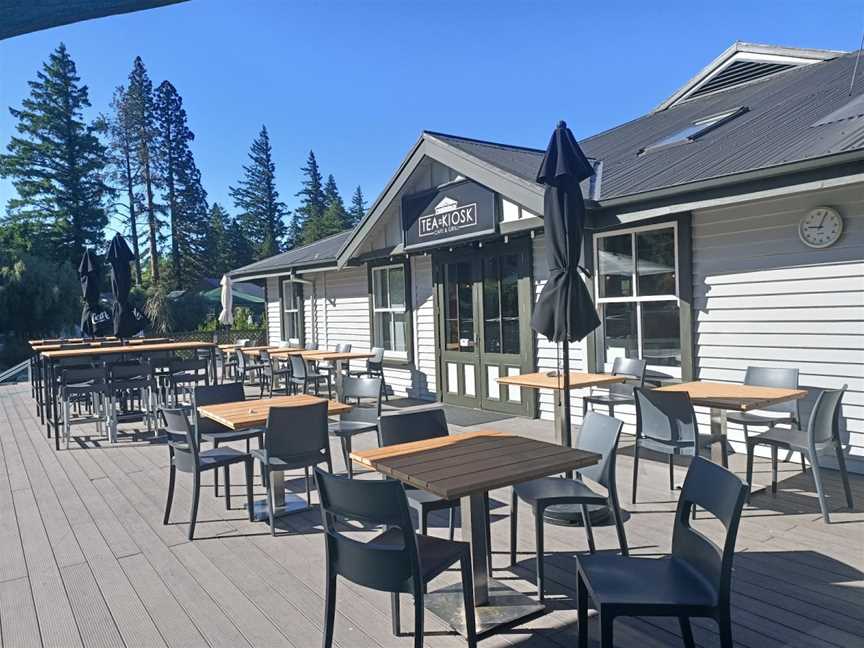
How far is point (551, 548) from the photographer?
3.52 meters

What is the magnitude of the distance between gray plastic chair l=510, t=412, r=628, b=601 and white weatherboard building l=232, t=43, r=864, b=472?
109 inches

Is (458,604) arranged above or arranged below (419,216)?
below

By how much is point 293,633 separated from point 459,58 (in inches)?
638

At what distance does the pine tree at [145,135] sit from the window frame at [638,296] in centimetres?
3075

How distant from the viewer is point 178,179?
114 ft

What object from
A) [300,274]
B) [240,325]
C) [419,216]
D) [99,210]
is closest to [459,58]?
[300,274]

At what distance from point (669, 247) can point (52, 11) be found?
18.5 ft

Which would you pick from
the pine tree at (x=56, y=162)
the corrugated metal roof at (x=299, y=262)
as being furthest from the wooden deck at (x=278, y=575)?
the pine tree at (x=56, y=162)

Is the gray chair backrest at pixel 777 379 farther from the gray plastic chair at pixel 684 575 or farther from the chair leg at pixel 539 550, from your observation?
the gray plastic chair at pixel 684 575

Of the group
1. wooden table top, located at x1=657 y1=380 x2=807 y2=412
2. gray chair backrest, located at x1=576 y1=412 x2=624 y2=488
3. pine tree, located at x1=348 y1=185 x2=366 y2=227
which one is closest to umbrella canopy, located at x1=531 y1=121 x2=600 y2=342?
wooden table top, located at x1=657 y1=380 x2=807 y2=412

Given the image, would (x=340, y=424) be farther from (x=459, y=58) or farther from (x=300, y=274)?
(x=459, y=58)

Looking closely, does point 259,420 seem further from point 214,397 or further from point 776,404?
point 776,404

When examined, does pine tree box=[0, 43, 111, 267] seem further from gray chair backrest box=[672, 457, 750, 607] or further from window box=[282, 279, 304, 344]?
gray chair backrest box=[672, 457, 750, 607]

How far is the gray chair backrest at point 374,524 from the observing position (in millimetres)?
2111
